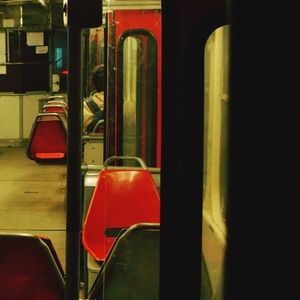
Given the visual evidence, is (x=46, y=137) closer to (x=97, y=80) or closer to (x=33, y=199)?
(x=97, y=80)

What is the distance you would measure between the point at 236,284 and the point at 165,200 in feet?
2.78

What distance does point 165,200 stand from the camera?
4.73 feet

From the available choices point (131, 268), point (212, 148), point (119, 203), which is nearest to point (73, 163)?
point (212, 148)

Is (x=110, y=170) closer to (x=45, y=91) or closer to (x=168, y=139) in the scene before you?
(x=168, y=139)

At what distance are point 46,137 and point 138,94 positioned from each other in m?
1.94

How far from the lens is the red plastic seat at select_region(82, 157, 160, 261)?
365cm

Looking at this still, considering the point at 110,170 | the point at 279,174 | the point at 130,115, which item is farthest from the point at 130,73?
the point at 279,174

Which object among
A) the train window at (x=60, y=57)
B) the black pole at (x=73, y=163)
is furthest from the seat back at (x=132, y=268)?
the train window at (x=60, y=57)

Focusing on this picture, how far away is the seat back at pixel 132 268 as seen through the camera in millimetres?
2742

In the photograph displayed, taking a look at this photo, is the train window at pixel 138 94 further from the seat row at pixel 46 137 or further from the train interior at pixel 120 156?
the seat row at pixel 46 137

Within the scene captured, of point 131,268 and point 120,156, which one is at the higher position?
point 120,156

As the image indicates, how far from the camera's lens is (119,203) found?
3748mm

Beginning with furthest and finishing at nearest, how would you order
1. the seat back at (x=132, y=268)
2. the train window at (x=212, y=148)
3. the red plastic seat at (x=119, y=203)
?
the red plastic seat at (x=119, y=203) → the seat back at (x=132, y=268) → the train window at (x=212, y=148)

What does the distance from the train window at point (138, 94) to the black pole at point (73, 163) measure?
3173mm
